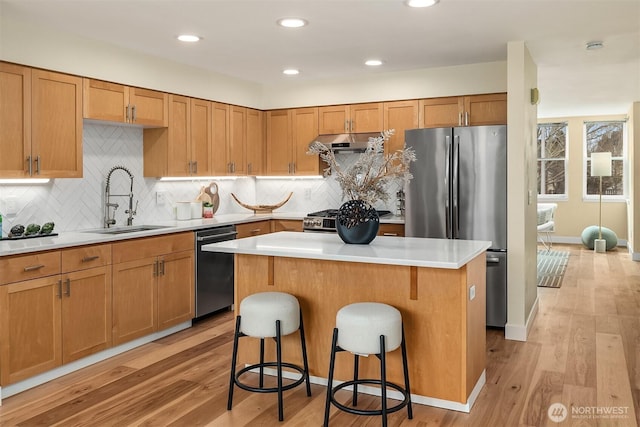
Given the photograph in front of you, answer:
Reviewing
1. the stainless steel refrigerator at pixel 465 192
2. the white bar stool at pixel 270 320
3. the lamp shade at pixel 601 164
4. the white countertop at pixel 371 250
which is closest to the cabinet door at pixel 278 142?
the stainless steel refrigerator at pixel 465 192

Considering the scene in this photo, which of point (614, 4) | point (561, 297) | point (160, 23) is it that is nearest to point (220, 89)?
point (160, 23)

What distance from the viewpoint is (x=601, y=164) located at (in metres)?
9.41

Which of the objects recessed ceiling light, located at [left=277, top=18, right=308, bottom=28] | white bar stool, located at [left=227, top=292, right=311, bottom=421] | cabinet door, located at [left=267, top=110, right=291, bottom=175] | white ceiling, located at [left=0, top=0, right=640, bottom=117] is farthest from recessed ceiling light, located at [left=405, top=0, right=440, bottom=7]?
cabinet door, located at [left=267, top=110, right=291, bottom=175]

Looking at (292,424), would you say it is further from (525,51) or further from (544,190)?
(544,190)

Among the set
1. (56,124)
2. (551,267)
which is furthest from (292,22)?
(551,267)

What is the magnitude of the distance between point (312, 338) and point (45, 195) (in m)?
2.33

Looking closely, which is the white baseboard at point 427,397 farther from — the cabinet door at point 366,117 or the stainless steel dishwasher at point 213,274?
the cabinet door at point 366,117

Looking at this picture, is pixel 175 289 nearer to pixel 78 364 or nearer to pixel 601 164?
pixel 78 364

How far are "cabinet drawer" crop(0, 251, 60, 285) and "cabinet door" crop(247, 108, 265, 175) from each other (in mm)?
2826

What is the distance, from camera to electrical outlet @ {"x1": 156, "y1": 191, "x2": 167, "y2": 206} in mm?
5184

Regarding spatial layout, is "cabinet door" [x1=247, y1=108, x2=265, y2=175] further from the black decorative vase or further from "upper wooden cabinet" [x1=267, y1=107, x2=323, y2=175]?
the black decorative vase

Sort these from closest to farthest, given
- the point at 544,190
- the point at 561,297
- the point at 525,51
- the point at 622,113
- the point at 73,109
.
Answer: the point at 73,109, the point at 525,51, the point at 561,297, the point at 622,113, the point at 544,190

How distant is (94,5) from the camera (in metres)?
3.36

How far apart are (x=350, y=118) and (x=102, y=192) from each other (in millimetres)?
2598
